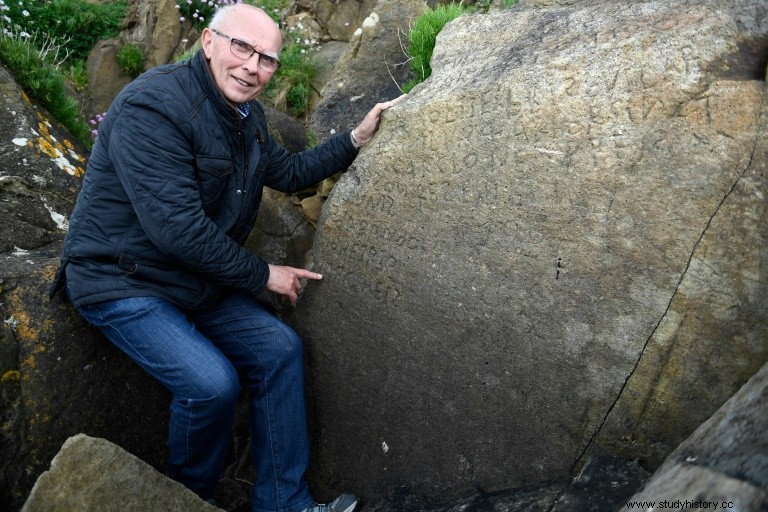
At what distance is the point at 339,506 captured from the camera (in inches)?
157

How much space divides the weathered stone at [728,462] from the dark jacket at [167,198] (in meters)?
2.12

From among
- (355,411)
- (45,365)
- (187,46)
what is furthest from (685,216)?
(187,46)

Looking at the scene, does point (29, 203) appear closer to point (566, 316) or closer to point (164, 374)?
point (164, 374)

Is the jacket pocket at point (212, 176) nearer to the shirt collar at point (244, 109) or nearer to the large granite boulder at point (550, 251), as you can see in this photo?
the shirt collar at point (244, 109)

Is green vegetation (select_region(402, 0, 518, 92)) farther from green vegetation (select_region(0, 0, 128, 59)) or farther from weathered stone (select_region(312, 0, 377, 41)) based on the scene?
green vegetation (select_region(0, 0, 128, 59))

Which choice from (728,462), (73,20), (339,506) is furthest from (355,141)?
(73,20)

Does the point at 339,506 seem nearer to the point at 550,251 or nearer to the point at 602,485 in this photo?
the point at 602,485

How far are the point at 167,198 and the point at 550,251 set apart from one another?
1.77 m

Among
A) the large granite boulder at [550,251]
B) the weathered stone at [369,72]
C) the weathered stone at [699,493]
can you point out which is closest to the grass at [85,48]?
the weathered stone at [369,72]

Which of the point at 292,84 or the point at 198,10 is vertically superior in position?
the point at 198,10

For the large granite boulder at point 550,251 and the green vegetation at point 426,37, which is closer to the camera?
the large granite boulder at point 550,251

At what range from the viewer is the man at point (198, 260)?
11.5ft

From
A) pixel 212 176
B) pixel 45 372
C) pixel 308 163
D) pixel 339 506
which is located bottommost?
pixel 339 506

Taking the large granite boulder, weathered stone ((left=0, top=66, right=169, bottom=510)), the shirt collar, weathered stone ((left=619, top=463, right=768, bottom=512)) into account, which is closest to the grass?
the large granite boulder
